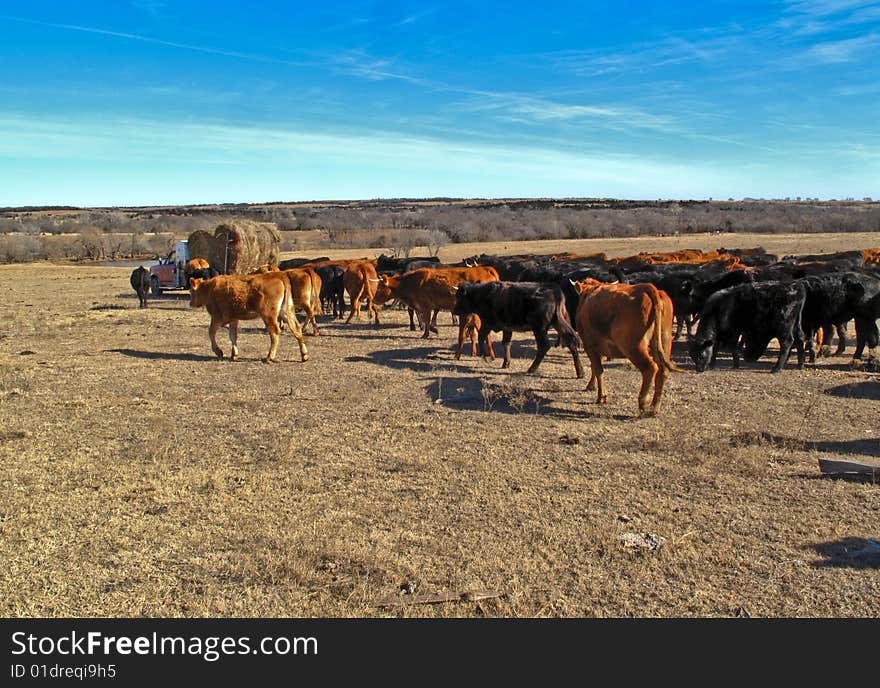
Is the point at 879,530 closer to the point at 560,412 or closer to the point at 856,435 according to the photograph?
the point at 856,435

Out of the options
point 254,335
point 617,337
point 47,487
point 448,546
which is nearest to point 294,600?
point 448,546

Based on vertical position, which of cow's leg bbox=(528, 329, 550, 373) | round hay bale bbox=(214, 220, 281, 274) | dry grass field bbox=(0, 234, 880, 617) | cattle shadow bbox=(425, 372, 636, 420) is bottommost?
dry grass field bbox=(0, 234, 880, 617)

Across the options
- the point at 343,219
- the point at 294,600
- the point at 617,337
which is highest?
the point at 343,219

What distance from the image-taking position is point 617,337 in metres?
9.00

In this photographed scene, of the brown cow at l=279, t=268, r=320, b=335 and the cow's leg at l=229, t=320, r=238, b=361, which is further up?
the brown cow at l=279, t=268, r=320, b=335

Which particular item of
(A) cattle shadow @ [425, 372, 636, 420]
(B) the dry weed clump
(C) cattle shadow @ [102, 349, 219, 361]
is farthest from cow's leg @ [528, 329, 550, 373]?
(C) cattle shadow @ [102, 349, 219, 361]

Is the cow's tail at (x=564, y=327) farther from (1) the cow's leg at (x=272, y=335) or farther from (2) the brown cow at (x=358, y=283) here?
(2) the brown cow at (x=358, y=283)

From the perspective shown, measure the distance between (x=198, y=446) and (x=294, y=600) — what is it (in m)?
3.62

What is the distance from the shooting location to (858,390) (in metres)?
9.88

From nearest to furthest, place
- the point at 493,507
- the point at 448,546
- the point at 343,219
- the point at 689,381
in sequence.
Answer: the point at 448,546, the point at 493,507, the point at 689,381, the point at 343,219

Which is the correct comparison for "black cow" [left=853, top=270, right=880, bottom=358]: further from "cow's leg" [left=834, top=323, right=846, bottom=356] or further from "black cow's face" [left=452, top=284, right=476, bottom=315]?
"black cow's face" [left=452, top=284, right=476, bottom=315]

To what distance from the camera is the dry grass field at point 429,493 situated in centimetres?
456

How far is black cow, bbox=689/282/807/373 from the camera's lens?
11344 mm

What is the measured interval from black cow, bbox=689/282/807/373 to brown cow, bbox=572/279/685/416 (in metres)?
2.64
